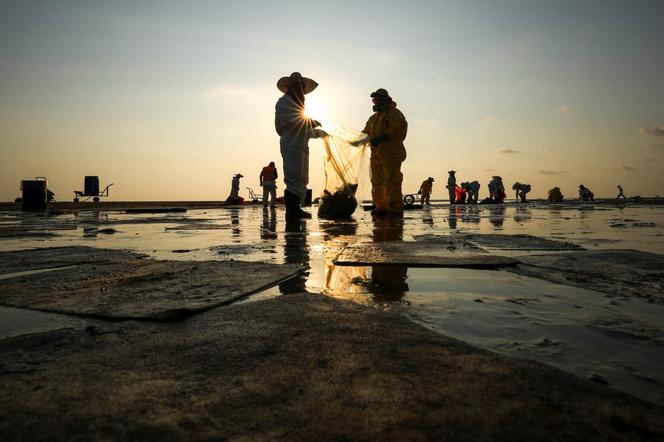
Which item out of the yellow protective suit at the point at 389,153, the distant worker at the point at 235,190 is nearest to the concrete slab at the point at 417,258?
the yellow protective suit at the point at 389,153

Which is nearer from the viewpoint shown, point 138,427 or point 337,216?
point 138,427

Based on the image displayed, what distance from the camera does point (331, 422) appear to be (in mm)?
720

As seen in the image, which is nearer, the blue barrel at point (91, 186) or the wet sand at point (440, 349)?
the wet sand at point (440, 349)

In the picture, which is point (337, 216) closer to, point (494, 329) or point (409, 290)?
point (409, 290)

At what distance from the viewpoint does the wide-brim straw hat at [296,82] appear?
6.70 metres

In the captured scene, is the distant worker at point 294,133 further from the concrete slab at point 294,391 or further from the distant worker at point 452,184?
the distant worker at point 452,184

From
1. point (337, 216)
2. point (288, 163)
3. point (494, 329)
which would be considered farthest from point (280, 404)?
point (337, 216)

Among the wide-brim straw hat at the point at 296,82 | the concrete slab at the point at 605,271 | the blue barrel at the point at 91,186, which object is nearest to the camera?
the concrete slab at the point at 605,271

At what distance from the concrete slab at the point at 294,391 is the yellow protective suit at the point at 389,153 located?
25.8 feet

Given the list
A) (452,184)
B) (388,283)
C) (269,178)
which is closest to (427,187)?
(452,184)

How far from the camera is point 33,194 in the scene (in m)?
14.9

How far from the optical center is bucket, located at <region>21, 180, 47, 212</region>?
48.0ft

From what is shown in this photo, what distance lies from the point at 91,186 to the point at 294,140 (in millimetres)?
23202

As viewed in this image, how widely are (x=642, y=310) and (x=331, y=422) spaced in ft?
4.55
